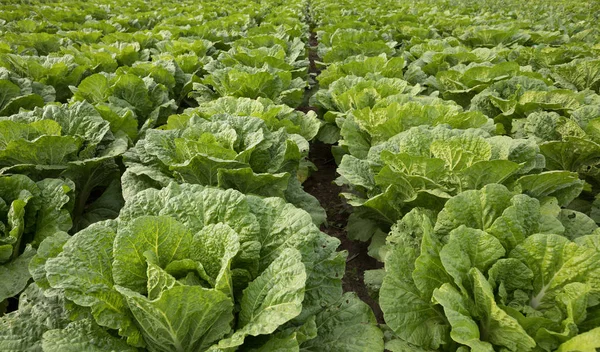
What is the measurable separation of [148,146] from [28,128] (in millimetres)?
1045

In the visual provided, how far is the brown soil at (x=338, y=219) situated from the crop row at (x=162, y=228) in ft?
2.73

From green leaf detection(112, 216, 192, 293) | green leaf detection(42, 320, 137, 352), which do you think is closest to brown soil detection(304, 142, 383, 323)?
green leaf detection(112, 216, 192, 293)

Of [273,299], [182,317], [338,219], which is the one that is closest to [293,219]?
[273,299]

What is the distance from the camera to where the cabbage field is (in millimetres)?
1843

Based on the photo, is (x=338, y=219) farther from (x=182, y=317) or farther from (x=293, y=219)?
(x=182, y=317)

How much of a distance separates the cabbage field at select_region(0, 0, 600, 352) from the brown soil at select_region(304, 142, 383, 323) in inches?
1.0

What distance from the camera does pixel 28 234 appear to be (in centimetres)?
290

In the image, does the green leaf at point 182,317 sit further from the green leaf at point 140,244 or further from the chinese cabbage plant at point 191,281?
the green leaf at point 140,244

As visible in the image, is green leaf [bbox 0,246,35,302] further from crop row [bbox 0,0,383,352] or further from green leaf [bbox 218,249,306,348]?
green leaf [bbox 218,249,306,348]

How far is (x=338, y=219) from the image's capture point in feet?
15.2

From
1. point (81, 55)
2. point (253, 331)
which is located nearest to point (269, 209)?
point (253, 331)

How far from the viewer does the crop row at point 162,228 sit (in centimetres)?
180

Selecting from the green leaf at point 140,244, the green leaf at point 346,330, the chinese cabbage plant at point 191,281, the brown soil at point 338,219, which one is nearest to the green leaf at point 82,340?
the chinese cabbage plant at point 191,281

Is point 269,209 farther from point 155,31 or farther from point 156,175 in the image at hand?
point 155,31
